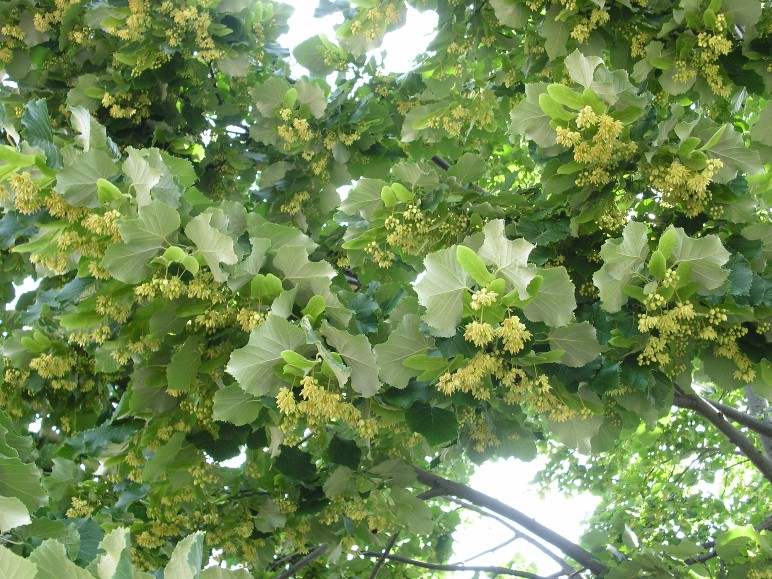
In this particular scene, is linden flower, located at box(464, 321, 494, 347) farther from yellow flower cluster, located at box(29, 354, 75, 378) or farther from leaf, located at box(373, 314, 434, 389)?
yellow flower cluster, located at box(29, 354, 75, 378)

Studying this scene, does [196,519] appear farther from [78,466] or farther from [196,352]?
[196,352]

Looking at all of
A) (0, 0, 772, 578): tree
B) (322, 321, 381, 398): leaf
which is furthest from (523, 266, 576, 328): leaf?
(322, 321, 381, 398): leaf

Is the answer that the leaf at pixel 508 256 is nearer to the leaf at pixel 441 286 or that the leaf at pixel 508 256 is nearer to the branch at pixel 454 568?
the leaf at pixel 441 286

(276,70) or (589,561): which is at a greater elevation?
(276,70)

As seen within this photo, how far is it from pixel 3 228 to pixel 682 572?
3.54 meters

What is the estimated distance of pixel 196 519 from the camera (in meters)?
3.83

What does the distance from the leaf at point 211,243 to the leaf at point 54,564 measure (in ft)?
3.69

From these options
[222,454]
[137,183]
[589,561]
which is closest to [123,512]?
[222,454]

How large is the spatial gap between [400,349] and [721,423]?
2964 mm

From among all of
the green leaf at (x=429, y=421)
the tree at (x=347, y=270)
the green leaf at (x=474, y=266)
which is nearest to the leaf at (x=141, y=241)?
the tree at (x=347, y=270)

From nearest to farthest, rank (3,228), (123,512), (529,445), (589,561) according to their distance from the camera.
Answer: (3,228) < (529,445) < (123,512) < (589,561)

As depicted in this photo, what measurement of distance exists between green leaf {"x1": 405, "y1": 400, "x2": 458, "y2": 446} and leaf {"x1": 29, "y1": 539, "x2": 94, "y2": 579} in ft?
4.85

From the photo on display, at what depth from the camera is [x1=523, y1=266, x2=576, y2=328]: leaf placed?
231 cm

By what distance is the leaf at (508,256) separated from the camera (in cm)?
221
